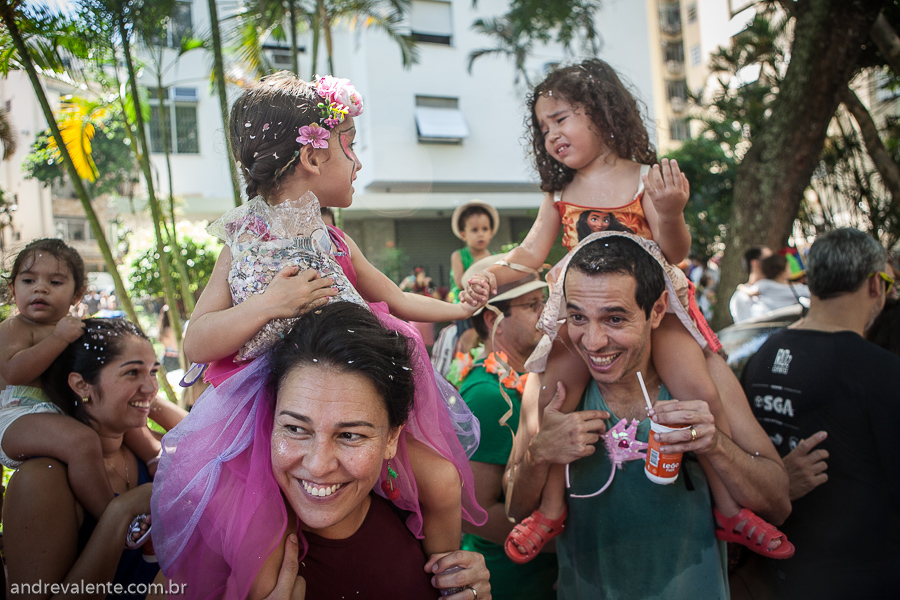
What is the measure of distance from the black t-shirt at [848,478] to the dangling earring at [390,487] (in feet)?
6.70

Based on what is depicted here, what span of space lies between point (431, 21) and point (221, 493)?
1480 centimetres

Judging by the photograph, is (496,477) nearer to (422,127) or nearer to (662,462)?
(662,462)

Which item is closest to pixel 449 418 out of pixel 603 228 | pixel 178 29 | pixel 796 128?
pixel 603 228

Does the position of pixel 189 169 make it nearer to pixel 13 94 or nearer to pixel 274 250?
pixel 13 94

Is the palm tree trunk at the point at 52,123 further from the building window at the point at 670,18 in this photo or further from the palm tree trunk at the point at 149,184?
the building window at the point at 670,18

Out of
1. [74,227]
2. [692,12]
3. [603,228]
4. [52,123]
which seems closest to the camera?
[603,228]

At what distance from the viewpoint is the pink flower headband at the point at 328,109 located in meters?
2.12

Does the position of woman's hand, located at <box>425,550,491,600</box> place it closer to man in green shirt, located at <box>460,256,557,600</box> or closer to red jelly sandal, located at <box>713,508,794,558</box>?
man in green shirt, located at <box>460,256,557,600</box>

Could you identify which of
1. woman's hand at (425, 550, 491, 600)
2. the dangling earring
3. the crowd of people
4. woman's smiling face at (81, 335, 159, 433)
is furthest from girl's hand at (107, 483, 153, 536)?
woman's hand at (425, 550, 491, 600)

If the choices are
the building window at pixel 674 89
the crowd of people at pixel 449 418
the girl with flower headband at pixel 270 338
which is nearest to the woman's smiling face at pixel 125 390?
the crowd of people at pixel 449 418

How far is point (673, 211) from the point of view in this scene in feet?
7.92

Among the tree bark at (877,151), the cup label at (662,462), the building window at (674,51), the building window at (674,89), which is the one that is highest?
the building window at (674,51)

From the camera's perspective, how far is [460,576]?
6.33ft

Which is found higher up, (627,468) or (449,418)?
(449,418)
